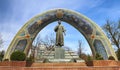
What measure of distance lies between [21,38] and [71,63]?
8.65 metres

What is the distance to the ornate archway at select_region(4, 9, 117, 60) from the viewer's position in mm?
21594

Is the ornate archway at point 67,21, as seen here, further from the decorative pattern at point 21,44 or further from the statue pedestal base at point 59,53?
the statue pedestal base at point 59,53

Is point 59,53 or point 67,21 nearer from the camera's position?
point 59,53

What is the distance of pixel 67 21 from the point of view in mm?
22609

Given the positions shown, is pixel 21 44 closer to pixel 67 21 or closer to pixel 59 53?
pixel 67 21

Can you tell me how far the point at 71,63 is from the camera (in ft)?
49.7

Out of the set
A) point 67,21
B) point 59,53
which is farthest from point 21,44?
point 59,53

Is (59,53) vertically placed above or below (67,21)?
below

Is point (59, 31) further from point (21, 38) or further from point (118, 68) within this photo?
point (118, 68)

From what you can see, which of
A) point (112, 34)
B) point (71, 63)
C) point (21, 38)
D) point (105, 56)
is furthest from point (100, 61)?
point (112, 34)

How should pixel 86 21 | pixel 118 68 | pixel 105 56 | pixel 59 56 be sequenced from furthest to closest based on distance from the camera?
pixel 86 21 → pixel 105 56 → pixel 59 56 → pixel 118 68

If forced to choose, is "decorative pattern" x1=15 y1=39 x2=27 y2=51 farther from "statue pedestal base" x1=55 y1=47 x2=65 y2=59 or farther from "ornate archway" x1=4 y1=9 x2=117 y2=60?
"statue pedestal base" x1=55 y1=47 x2=65 y2=59

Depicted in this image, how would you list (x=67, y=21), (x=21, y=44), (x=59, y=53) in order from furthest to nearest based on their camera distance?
(x=67, y=21) → (x=21, y=44) → (x=59, y=53)

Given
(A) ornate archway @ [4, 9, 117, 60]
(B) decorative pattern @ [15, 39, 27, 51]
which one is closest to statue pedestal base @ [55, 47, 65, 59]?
(A) ornate archway @ [4, 9, 117, 60]
